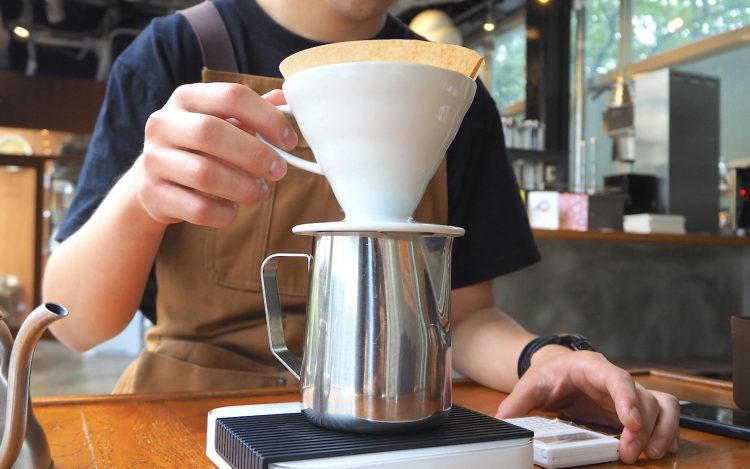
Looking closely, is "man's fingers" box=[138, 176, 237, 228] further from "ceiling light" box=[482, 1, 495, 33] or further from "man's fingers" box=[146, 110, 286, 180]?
"ceiling light" box=[482, 1, 495, 33]

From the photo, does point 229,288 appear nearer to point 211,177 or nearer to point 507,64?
point 211,177

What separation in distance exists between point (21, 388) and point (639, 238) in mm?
3083

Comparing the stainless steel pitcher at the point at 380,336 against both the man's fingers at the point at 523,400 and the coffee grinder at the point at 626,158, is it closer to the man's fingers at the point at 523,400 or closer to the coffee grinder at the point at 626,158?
the man's fingers at the point at 523,400

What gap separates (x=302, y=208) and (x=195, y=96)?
1.86 ft

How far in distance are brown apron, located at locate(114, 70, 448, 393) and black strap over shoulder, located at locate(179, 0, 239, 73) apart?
3cm

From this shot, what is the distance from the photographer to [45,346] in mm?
7043

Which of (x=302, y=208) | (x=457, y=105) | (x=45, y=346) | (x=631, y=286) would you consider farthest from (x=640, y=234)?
(x=45, y=346)

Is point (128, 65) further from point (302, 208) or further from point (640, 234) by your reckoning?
point (640, 234)

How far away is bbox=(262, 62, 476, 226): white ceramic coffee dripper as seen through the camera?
0.50 m

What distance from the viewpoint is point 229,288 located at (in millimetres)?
1173

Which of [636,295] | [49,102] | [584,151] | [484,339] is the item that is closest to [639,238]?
[636,295]

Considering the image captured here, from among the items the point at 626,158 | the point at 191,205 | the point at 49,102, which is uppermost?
the point at 49,102

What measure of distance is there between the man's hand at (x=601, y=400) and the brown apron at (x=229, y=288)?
486 mm

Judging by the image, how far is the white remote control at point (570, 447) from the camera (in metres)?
0.59
